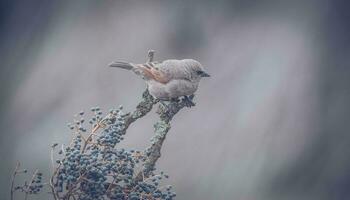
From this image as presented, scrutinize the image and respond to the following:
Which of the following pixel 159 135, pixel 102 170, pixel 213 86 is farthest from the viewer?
pixel 213 86

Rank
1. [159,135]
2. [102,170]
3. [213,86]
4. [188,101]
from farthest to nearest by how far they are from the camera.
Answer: [213,86]
[188,101]
[159,135]
[102,170]

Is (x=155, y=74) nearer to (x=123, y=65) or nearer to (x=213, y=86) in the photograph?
(x=123, y=65)

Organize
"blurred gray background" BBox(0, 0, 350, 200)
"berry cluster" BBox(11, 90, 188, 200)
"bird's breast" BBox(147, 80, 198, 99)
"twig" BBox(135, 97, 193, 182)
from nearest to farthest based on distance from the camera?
"berry cluster" BBox(11, 90, 188, 200), "twig" BBox(135, 97, 193, 182), "bird's breast" BBox(147, 80, 198, 99), "blurred gray background" BBox(0, 0, 350, 200)

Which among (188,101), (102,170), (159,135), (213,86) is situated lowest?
(102,170)

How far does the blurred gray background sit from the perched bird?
15 cm

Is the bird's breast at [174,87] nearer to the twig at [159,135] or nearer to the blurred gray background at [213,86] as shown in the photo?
the twig at [159,135]

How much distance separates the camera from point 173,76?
1.73m

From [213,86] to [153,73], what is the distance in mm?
250

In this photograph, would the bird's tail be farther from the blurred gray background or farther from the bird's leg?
the bird's leg

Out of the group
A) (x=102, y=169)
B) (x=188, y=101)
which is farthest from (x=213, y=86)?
(x=102, y=169)

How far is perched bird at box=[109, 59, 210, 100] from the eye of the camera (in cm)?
171

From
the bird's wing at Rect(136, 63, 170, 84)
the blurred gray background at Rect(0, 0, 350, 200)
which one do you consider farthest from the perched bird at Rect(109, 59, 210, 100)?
the blurred gray background at Rect(0, 0, 350, 200)

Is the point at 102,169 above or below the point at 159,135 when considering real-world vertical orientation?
below

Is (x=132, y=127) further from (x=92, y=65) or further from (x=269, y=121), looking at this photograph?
(x=269, y=121)
